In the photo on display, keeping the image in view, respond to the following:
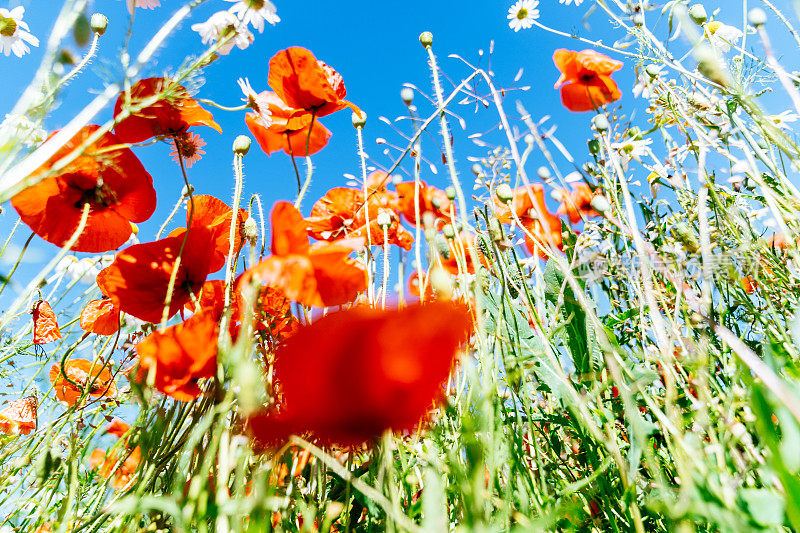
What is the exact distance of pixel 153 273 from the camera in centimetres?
63

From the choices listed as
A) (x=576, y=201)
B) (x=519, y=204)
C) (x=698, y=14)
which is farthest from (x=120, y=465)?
(x=698, y=14)

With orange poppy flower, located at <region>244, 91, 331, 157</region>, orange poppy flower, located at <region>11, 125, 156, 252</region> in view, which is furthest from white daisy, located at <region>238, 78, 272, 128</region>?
orange poppy flower, located at <region>11, 125, 156, 252</region>

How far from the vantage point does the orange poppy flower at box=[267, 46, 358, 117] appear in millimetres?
750

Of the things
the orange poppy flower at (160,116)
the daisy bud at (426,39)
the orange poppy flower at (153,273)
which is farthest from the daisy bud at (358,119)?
the orange poppy flower at (153,273)

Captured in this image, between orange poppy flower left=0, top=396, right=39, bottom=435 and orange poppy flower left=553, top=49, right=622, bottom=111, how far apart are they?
141 cm

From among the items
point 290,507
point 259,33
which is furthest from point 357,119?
point 290,507

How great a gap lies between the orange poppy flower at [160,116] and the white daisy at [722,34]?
3.36 feet

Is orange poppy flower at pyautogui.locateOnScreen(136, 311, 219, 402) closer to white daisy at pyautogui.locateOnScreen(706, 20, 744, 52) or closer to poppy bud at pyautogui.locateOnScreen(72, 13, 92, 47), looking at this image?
poppy bud at pyautogui.locateOnScreen(72, 13, 92, 47)

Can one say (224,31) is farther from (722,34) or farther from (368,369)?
(722,34)

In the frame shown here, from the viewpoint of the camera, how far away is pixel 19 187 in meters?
0.42

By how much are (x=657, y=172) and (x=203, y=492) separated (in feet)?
3.28

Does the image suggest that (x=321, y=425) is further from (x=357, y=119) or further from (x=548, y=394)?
(x=357, y=119)

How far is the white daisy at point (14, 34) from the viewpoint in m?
1.02

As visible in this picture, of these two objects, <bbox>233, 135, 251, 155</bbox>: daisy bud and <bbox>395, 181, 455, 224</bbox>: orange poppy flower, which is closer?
<bbox>233, 135, 251, 155</bbox>: daisy bud
